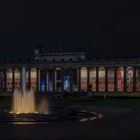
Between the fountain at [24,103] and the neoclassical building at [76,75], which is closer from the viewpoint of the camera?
the fountain at [24,103]

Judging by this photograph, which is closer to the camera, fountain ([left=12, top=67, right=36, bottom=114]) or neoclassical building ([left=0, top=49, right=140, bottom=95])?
fountain ([left=12, top=67, right=36, bottom=114])

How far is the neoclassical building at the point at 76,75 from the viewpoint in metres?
166

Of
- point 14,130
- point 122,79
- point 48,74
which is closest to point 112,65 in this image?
point 122,79

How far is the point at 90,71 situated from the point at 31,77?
20356mm

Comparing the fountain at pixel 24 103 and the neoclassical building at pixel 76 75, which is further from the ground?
the neoclassical building at pixel 76 75

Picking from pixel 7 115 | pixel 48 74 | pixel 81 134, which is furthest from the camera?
pixel 48 74

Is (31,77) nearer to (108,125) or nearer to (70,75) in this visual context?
(70,75)

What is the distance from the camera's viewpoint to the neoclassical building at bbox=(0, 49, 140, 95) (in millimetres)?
166500

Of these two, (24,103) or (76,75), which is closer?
(24,103)

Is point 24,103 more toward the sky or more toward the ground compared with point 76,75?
more toward the ground

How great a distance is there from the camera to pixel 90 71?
566ft

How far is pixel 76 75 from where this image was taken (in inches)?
6880

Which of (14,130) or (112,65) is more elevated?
(112,65)

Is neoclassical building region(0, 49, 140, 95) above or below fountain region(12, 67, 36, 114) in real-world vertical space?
above
